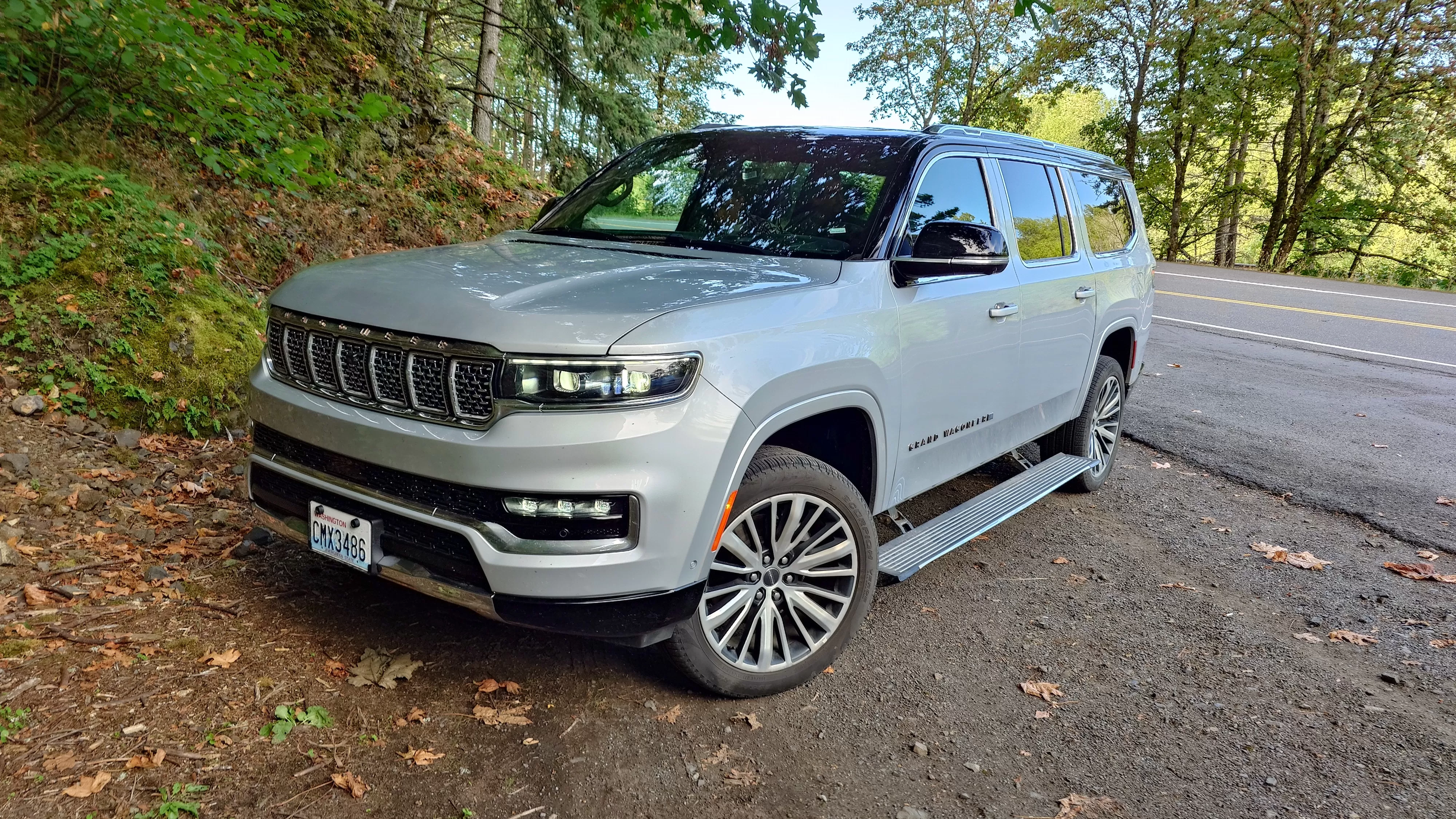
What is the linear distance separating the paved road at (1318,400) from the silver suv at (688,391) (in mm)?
2940

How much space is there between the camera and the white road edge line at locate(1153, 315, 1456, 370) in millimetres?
10672

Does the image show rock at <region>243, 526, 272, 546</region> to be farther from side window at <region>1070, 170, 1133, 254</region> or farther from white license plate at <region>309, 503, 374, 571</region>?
side window at <region>1070, 170, 1133, 254</region>

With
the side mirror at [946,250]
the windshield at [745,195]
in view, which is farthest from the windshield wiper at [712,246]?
the side mirror at [946,250]

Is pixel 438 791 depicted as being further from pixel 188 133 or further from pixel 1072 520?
pixel 188 133

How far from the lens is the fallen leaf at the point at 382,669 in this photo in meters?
3.03

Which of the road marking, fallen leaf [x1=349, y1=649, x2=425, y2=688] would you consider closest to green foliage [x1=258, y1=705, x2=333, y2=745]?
fallen leaf [x1=349, y1=649, x2=425, y2=688]

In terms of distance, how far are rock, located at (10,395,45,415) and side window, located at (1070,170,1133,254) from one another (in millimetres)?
5509

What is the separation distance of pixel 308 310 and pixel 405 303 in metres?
0.47

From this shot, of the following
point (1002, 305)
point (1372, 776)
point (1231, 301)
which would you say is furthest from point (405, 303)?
point (1231, 301)

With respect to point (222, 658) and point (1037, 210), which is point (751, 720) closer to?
point (222, 658)

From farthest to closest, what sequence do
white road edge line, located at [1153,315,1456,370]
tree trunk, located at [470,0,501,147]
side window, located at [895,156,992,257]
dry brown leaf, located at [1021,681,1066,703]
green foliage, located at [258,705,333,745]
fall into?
1. tree trunk, located at [470,0,501,147]
2. white road edge line, located at [1153,315,1456,370]
3. side window, located at [895,156,992,257]
4. dry brown leaf, located at [1021,681,1066,703]
5. green foliage, located at [258,705,333,745]

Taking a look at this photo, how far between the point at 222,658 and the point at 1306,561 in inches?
199

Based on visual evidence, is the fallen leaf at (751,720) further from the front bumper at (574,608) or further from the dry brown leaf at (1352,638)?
the dry brown leaf at (1352,638)

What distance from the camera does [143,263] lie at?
5.14 m
